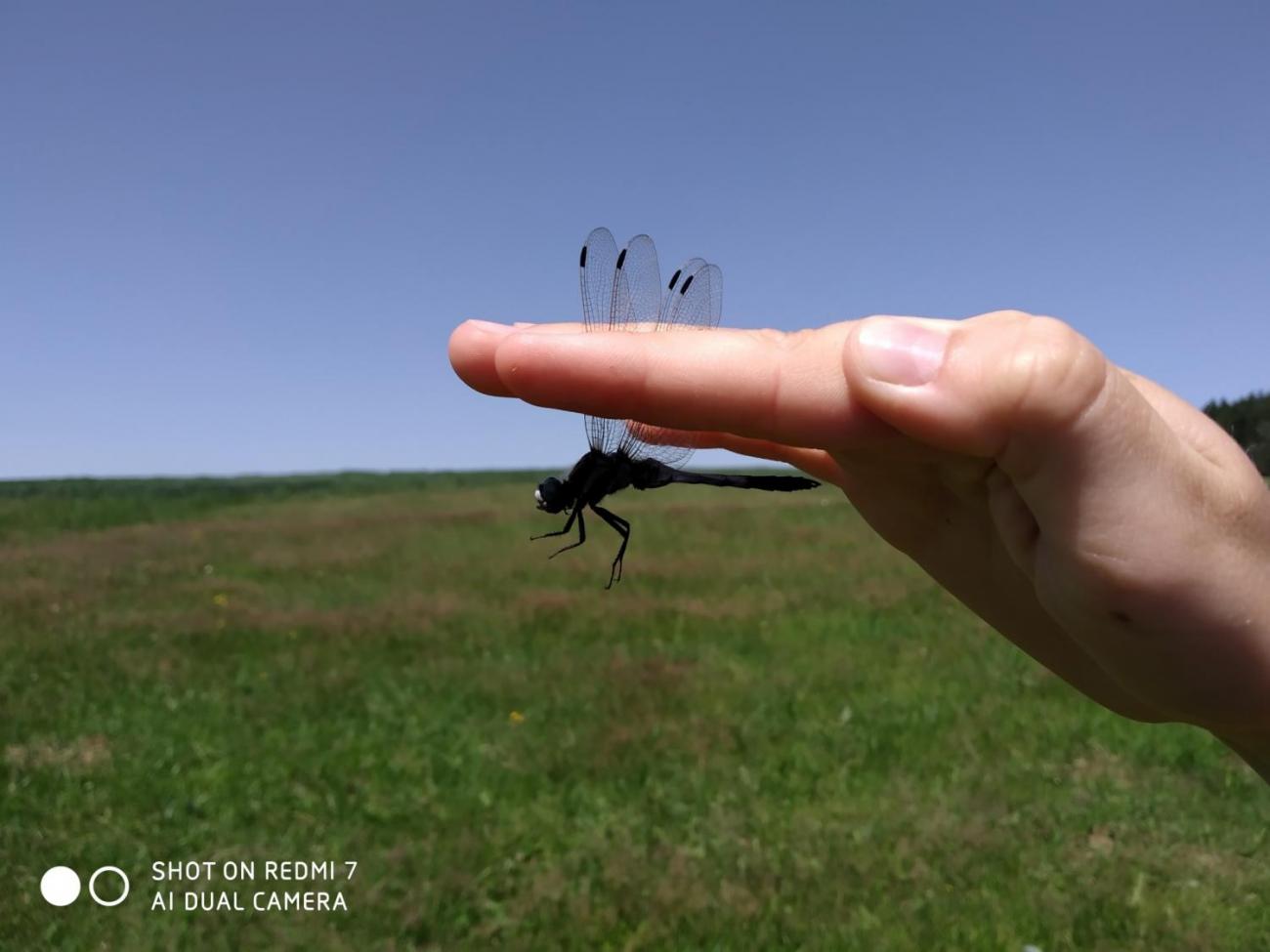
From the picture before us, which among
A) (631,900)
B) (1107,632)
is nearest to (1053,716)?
(631,900)

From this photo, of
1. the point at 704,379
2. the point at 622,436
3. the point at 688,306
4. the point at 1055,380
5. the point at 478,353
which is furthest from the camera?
the point at 688,306

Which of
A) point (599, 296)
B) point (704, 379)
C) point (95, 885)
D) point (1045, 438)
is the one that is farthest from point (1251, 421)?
point (95, 885)

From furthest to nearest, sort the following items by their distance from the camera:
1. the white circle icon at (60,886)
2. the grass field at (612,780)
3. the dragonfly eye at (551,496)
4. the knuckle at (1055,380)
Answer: the white circle icon at (60,886) < the grass field at (612,780) < the dragonfly eye at (551,496) < the knuckle at (1055,380)

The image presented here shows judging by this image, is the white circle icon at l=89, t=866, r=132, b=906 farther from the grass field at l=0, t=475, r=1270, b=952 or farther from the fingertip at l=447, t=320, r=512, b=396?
the fingertip at l=447, t=320, r=512, b=396

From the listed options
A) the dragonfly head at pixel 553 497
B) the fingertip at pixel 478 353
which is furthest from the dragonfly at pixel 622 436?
the fingertip at pixel 478 353

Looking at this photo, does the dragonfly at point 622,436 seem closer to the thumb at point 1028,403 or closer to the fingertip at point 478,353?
the fingertip at point 478,353

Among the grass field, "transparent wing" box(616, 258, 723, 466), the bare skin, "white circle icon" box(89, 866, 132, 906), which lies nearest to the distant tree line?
the bare skin

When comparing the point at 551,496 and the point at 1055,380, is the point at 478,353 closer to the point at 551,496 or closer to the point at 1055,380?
the point at 551,496
